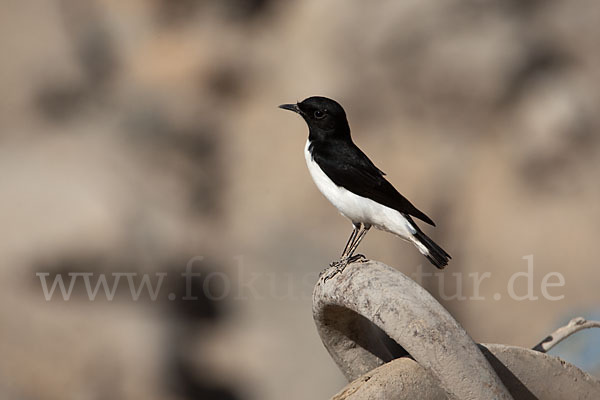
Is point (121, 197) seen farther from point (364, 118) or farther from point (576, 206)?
point (576, 206)

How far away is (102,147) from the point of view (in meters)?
9.15

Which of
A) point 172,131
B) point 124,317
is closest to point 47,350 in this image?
point 124,317

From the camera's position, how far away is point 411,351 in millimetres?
2570

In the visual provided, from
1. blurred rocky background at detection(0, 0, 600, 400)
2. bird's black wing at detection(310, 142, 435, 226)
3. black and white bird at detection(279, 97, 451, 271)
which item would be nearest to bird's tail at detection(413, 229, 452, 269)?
black and white bird at detection(279, 97, 451, 271)

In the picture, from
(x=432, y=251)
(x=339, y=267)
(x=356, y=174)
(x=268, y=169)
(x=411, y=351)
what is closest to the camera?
(x=411, y=351)

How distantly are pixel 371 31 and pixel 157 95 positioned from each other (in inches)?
92.0

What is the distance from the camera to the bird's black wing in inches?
150

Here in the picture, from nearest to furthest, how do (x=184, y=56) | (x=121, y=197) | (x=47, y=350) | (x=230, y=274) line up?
(x=47, y=350) → (x=121, y=197) → (x=230, y=274) → (x=184, y=56)

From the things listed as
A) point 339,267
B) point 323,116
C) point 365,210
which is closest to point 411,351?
point 339,267

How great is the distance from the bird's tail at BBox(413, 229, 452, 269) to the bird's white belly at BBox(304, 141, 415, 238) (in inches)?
2.7

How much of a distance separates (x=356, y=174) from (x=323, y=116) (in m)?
0.30

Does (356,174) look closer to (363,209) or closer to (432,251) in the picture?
(363,209)

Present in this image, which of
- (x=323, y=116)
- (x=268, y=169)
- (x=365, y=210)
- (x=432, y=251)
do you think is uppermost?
(x=323, y=116)

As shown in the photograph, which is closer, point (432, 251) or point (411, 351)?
point (411, 351)
